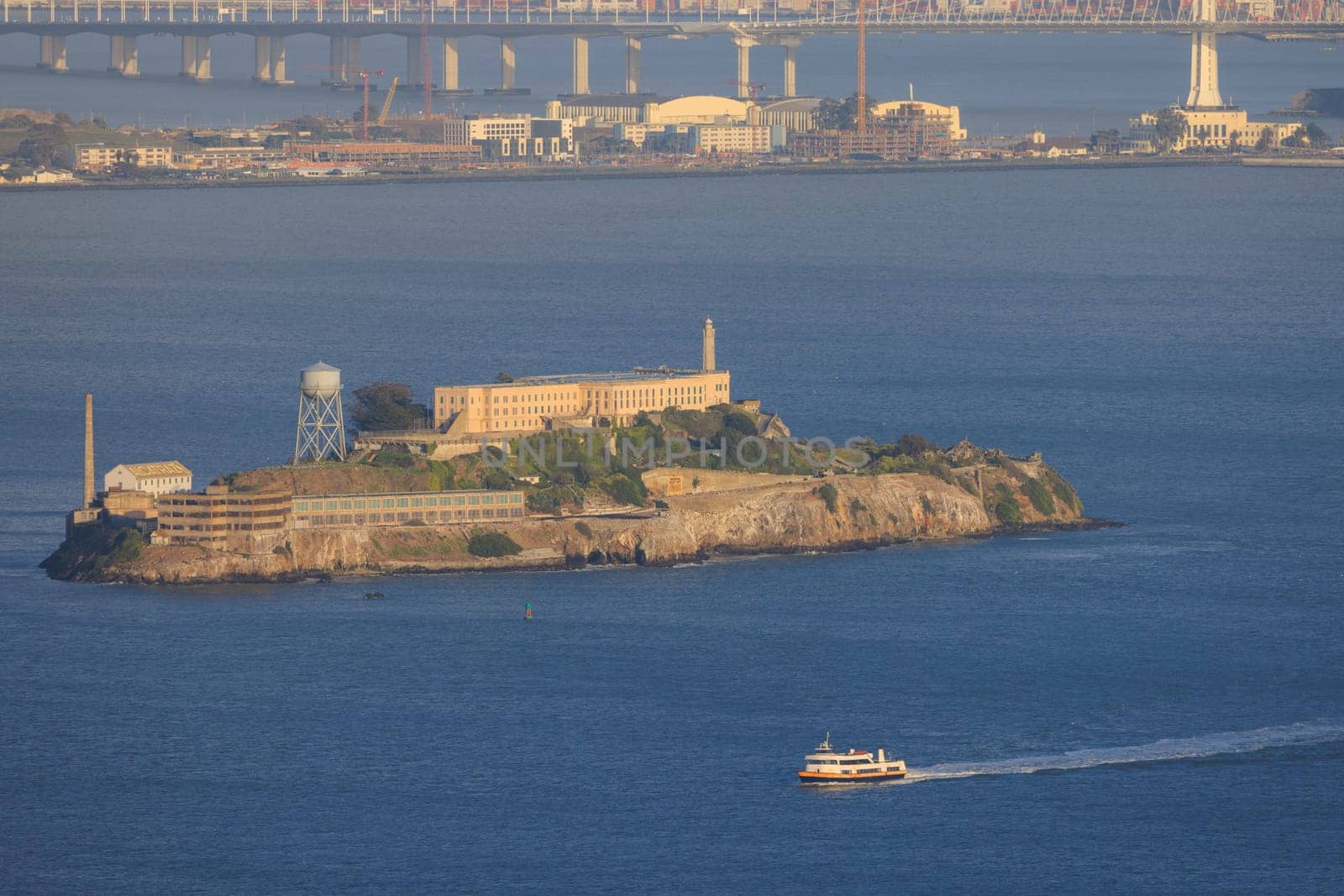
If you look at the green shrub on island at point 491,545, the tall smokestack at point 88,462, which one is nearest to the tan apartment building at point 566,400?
the green shrub on island at point 491,545

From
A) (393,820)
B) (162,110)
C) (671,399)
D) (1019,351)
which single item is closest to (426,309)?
(1019,351)

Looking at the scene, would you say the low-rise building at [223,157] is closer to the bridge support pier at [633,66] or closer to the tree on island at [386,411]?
the bridge support pier at [633,66]

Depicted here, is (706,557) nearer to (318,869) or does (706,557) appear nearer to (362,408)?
(362,408)

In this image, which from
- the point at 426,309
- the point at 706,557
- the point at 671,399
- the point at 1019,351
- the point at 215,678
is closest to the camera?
the point at 215,678

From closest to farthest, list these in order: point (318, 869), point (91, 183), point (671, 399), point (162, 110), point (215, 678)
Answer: point (318, 869)
point (215, 678)
point (671, 399)
point (91, 183)
point (162, 110)

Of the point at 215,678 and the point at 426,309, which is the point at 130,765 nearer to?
the point at 215,678

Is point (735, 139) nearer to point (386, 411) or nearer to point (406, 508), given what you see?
point (386, 411)

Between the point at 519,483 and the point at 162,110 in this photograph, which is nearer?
the point at 519,483
